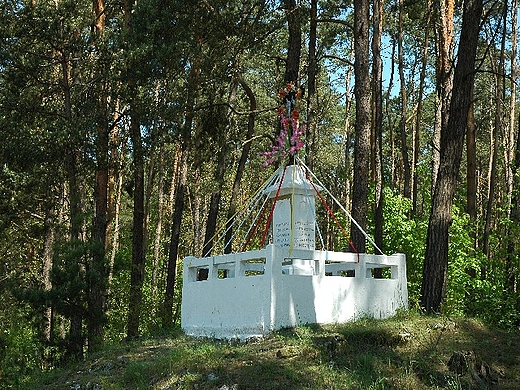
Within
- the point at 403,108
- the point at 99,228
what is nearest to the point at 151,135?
the point at 99,228

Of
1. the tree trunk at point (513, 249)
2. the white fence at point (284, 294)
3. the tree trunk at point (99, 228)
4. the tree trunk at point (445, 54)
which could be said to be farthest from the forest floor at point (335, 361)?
the tree trunk at point (445, 54)

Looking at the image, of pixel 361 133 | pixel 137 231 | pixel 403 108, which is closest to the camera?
pixel 361 133

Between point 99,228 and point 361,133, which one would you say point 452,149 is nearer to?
point 361,133

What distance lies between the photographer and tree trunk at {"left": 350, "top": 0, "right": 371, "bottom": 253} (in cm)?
1558

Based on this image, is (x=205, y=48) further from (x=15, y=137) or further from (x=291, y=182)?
(x=291, y=182)

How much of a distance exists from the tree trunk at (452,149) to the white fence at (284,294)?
646 millimetres

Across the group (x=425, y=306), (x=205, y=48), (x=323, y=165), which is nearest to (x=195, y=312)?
(x=425, y=306)

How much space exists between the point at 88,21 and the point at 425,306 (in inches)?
497

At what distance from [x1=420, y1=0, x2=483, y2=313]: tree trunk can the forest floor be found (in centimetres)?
174

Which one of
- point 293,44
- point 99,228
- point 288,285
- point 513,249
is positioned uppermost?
point 293,44

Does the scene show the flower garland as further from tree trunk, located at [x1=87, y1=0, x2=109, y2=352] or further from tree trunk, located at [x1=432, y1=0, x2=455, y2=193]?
tree trunk, located at [x1=87, y1=0, x2=109, y2=352]

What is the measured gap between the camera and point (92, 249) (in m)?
16.0

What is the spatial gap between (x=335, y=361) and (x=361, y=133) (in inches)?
278

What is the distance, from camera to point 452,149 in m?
14.0
